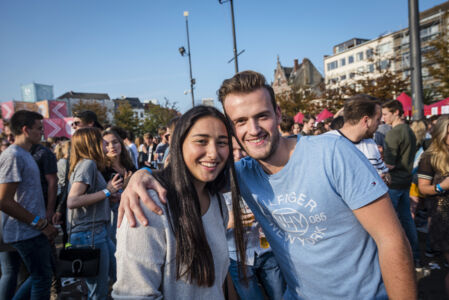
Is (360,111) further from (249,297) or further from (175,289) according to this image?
(175,289)

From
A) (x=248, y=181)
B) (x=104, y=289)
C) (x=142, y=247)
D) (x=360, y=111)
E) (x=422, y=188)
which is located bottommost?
(x=104, y=289)

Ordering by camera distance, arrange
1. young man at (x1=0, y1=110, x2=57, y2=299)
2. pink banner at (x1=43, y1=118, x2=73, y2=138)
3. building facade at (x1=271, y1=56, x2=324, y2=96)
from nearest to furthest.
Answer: young man at (x1=0, y1=110, x2=57, y2=299) → pink banner at (x1=43, y1=118, x2=73, y2=138) → building facade at (x1=271, y1=56, x2=324, y2=96)

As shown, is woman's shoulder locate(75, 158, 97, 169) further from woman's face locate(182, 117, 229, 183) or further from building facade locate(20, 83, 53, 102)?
building facade locate(20, 83, 53, 102)

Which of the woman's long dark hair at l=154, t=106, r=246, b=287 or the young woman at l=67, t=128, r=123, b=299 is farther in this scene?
the young woman at l=67, t=128, r=123, b=299

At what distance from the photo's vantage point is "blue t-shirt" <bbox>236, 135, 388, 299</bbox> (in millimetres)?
1499

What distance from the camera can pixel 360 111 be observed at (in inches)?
148

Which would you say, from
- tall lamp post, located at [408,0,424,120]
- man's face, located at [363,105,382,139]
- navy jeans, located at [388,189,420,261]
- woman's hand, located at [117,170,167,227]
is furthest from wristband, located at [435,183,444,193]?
tall lamp post, located at [408,0,424,120]

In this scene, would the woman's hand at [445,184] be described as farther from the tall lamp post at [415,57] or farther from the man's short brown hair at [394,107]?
Result: the tall lamp post at [415,57]

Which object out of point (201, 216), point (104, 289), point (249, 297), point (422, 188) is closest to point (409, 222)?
point (422, 188)

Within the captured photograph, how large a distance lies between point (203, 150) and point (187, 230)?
0.45 m

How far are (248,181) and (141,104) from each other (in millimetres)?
99537

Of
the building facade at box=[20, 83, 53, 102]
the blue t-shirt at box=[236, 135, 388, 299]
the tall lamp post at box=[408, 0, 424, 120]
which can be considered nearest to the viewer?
the blue t-shirt at box=[236, 135, 388, 299]

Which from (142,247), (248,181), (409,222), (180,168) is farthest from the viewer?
(409,222)

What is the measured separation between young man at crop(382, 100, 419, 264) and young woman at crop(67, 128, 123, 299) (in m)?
4.20
